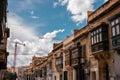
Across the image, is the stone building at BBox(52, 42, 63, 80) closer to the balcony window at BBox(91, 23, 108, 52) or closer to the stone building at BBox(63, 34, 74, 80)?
the stone building at BBox(63, 34, 74, 80)

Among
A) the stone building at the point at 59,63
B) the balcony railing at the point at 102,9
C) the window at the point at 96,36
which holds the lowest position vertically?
the stone building at the point at 59,63

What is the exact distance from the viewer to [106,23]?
1118 inches

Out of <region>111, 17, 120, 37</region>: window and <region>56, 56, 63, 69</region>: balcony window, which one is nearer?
<region>111, 17, 120, 37</region>: window

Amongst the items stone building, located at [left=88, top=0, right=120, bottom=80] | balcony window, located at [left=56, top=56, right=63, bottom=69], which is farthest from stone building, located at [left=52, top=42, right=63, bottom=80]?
stone building, located at [left=88, top=0, right=120, bottom=80]

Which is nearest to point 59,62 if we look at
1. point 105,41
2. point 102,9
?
point 102,9

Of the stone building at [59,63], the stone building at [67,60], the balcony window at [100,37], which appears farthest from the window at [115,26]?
the stone building at [59,63]

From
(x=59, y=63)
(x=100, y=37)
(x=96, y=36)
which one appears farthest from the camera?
(x=59, y=63)

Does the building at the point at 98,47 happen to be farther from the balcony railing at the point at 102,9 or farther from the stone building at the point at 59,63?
the stone building at the point at 59,63

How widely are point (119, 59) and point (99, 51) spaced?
10.3 feet

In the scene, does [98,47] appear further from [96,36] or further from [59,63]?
[59,63]

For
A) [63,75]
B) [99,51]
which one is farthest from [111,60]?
[63,75]

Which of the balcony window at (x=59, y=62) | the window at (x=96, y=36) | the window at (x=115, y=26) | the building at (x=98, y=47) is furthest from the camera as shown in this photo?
the balcony window at (x=59, y=62)

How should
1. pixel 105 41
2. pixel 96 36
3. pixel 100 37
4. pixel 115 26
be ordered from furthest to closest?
pixel 96 36 → pixel 100 37 → pixel 105 41 → pixel 115 26

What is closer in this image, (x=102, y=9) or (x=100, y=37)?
(x=100, y=37)
